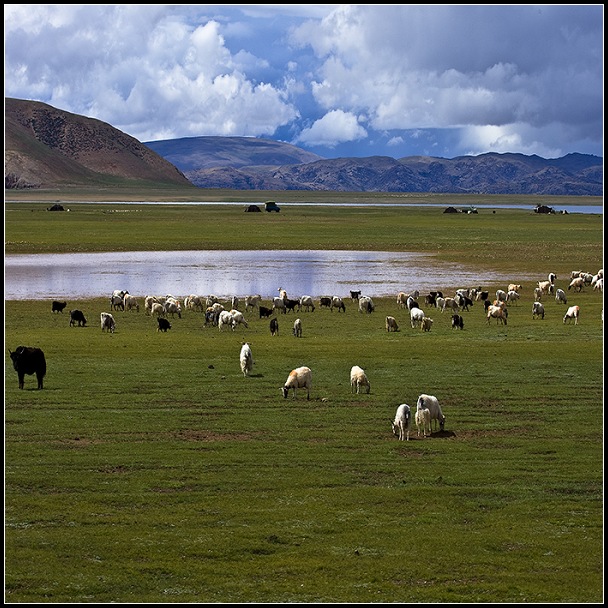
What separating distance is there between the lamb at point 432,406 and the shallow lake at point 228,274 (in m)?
30.2

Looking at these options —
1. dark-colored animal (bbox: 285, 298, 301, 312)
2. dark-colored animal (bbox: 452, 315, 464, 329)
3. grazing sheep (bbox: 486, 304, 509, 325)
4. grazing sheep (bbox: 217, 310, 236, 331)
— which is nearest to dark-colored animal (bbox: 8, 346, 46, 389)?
grazing sheep (bbox: 217, 310, 236, 331)

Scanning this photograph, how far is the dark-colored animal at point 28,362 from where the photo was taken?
23.9 metres

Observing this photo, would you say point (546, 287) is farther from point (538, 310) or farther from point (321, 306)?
point (321, 306)

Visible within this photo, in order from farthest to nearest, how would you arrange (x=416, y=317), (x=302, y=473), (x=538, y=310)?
(x=538, y=310)
(x=416, y=317)
(x=302, y=473)

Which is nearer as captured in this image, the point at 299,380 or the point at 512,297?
the point at 299,380

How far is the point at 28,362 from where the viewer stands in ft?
79.0

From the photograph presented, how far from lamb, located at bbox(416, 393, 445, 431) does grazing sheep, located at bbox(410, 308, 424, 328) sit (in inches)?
726

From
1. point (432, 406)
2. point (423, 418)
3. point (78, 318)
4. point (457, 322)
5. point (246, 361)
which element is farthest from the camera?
point (457, 322)

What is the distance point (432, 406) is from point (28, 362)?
10463 millimetres

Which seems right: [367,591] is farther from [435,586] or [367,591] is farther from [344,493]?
[344,493]

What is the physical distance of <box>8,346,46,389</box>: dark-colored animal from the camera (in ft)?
78.5

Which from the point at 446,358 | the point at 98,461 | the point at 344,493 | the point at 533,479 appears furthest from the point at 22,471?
the point at 446,358

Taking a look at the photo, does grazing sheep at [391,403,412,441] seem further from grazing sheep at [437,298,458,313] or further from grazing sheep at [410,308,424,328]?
grazing sheep at [437,298,458,313]

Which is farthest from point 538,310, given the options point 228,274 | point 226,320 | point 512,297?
point 228,274
